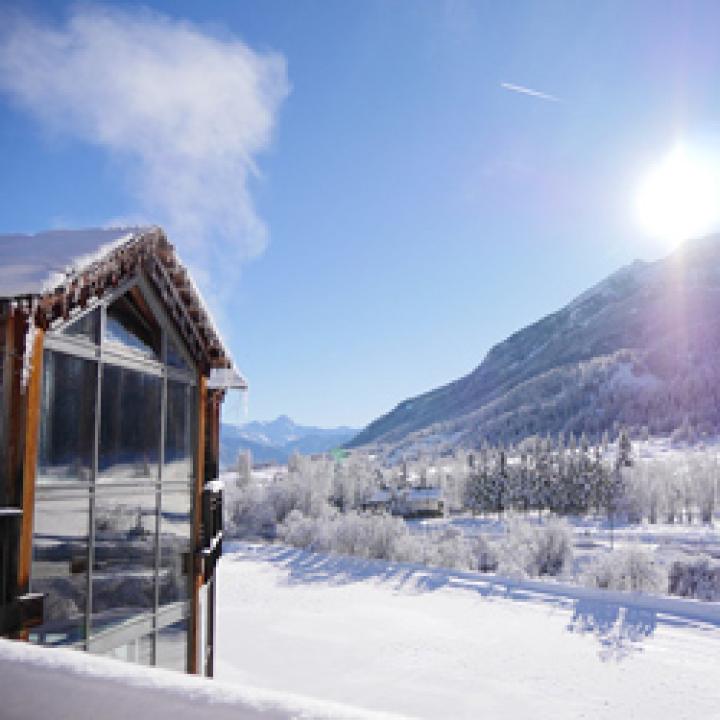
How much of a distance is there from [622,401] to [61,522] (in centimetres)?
17110

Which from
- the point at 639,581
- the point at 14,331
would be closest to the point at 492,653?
the point at 639,581

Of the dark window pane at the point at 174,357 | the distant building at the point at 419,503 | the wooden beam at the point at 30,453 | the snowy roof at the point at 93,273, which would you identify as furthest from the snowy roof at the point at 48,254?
the distant building at the point at 419,503

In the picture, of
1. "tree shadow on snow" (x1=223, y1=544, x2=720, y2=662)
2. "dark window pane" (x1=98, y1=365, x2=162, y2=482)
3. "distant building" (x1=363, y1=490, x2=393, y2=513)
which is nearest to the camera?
"dark window pane" (x1=98, y1=365, x2=162, y2=482)

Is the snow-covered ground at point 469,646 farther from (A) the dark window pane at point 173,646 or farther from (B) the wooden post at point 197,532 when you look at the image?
(A) the dark window pane at point 173,646

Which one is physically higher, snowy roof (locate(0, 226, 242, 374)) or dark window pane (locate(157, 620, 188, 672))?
snowy roof (locate(0, 226, 242, 374))

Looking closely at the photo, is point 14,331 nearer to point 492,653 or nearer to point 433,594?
point 492,653

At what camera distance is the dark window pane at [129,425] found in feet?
20.1

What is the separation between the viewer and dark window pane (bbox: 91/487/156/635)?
5.96m

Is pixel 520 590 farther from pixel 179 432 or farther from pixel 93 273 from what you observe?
pixel 93 273

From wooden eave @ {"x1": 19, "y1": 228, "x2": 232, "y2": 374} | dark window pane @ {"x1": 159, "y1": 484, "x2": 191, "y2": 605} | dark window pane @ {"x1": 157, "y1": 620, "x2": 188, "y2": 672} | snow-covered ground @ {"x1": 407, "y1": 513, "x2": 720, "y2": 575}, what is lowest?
snow-covered ground @ {"x1": 407, "y1": 513, "x2": 720, "y2": 575}

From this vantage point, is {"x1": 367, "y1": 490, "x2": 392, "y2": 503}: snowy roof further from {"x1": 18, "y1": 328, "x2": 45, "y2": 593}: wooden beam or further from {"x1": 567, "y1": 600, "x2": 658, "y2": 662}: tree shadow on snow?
{"x1": 18, "y1": 328, "x2": 45, "y2": 593}: wooden beam

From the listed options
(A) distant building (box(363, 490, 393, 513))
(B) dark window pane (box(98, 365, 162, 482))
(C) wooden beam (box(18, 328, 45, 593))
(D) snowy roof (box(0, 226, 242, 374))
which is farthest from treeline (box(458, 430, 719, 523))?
(C) wooden beam (box(18, 328, 45, 593))

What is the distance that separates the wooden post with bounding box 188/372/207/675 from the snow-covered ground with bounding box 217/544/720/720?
12.7ft

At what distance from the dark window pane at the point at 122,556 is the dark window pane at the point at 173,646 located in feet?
1.99
